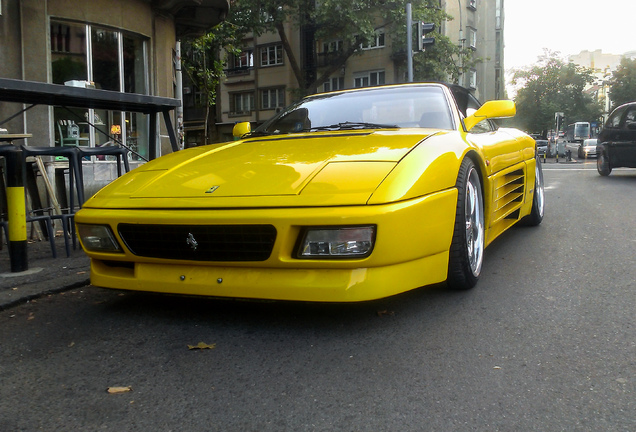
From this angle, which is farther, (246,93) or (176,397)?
(246,93)

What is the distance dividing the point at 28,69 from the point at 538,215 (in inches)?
295

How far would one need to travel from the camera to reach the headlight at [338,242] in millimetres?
2604

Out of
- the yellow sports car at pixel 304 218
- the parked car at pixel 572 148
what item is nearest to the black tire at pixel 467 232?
the yellow sports car at pixel 304 218

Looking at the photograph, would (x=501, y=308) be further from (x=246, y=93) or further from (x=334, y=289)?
(x=246, y=93)

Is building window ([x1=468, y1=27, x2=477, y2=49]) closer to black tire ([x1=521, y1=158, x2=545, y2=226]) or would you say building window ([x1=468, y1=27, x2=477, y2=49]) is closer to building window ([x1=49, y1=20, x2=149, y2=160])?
building window ([x1=49, y1=20, x2=149, y2=160])

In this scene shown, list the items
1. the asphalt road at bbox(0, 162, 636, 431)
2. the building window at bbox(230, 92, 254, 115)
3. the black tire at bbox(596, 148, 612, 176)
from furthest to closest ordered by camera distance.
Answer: the building window at bbox(230, 92, 254, 115) < the black tire at bbox(596, 148, 612, 176) < the asphalt road at bbox(0, 162, 636, 431)

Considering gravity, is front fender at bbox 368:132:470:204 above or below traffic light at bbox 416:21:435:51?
below

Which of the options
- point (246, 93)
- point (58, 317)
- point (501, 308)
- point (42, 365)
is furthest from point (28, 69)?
point (246, 93)

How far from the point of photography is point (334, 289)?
263 cm

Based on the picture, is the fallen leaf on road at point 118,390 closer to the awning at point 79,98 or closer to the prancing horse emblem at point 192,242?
the prancing horse emblem at point 192,242

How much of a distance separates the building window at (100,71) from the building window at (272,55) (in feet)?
93.0

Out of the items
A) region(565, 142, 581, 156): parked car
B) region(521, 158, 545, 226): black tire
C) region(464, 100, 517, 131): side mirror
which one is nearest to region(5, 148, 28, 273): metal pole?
region(464, 100, 517, 131): side mirror

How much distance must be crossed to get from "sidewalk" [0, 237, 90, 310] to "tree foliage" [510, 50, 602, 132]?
58.0 m

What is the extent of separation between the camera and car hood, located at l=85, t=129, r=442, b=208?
274cm
